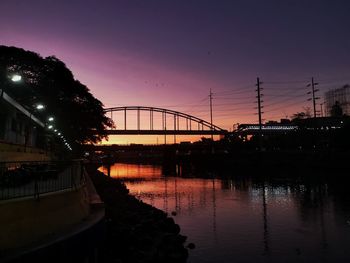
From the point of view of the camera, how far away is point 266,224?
29.9m

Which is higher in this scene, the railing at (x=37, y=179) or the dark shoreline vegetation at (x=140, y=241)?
the railing at (x=37, y=179)

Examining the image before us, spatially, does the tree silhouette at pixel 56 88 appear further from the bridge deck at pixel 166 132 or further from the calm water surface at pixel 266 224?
the bridge deck at pixel 166 132

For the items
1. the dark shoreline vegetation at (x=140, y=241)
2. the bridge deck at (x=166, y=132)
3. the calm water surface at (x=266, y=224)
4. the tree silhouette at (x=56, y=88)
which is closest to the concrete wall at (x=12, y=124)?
the tree silhouette at (x=56, y=88)

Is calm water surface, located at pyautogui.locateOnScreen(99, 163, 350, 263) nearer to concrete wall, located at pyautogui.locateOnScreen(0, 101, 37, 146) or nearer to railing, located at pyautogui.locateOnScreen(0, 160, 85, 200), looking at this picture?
railing, located at pyautogui.locateOnScreen(0, 160, 85, 200)

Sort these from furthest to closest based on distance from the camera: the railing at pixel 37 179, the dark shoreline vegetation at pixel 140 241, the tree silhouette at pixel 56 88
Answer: the tree silhouette at pixel 56 88 < the dark shoreline vegetation at pixel 140 241 < the railing at pixel 37 179

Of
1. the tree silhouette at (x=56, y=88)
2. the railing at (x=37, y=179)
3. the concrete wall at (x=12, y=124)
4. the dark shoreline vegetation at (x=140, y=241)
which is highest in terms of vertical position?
the tree silhouette at (x=56, y=88)

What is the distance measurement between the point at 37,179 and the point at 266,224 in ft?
72.5

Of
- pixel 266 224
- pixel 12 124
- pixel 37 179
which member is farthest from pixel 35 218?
pixel 266 224

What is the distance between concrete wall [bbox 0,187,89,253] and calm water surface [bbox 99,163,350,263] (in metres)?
11.0

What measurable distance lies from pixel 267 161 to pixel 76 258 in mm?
104186

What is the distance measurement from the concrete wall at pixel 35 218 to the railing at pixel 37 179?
47 centimetres

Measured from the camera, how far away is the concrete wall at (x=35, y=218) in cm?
941

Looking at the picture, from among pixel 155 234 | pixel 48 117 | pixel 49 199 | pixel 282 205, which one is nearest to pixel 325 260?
pixel 155 234

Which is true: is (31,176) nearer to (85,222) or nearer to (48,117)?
(85,222)
